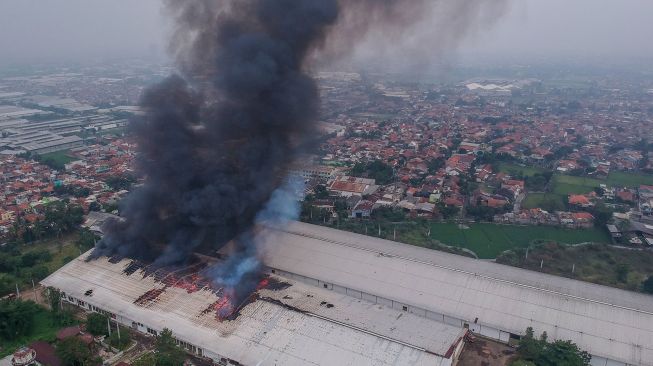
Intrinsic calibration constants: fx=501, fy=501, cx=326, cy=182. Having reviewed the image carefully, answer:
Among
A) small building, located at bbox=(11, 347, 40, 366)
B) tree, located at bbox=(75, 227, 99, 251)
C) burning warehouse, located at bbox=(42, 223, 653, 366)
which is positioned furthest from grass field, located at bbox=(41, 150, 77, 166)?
small building, located at bbox=(11, 347, 40, 366)

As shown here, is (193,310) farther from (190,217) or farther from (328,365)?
(328,365)

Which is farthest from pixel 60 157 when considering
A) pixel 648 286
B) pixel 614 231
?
pixel 648 286

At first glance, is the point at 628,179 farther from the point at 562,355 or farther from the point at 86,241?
the point at 86,241

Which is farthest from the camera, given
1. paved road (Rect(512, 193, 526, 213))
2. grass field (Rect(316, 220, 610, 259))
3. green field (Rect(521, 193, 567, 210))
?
green field (Rect(521, 193, 567, 210))

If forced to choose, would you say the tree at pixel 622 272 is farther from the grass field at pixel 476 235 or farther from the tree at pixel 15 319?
the tree at pixel 15 319

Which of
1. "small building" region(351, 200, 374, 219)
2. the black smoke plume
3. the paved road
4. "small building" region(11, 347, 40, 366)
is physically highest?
the black smoke plume

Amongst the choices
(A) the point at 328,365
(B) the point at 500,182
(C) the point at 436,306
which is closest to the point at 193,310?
(A) the point at 328,365

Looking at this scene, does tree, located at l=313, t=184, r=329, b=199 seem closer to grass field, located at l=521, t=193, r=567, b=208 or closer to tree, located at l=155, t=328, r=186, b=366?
grass field, located at l=521, t=193, r=567, b=208
